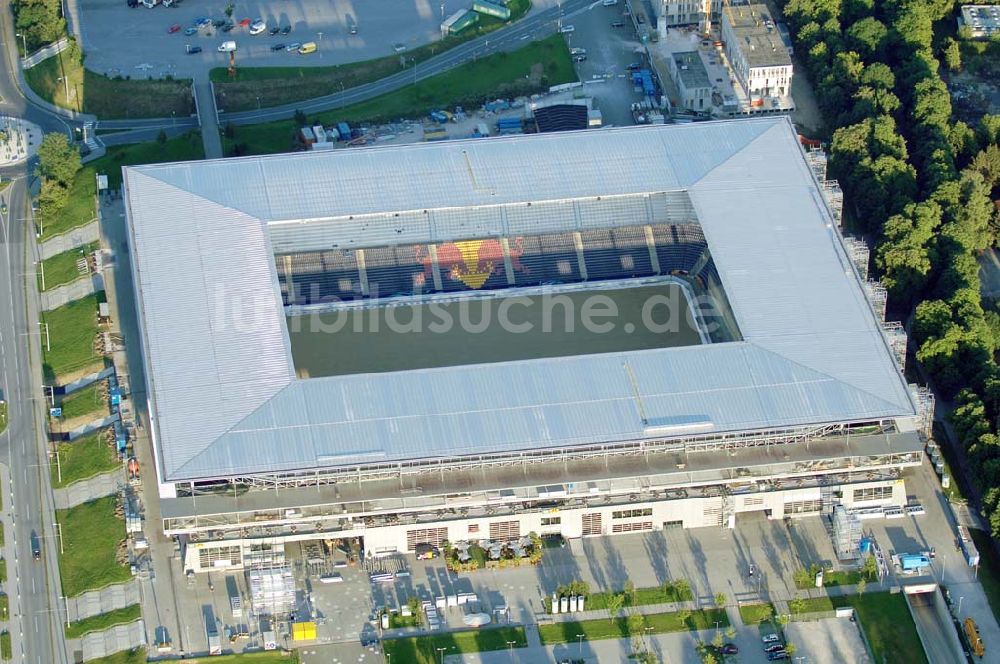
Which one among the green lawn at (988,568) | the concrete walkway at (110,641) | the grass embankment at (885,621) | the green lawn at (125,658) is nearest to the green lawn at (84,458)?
the concrete walkway at (110,641)

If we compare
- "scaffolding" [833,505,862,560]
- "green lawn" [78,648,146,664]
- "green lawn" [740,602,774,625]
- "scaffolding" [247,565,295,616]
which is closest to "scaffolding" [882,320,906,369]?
"scaffolding" [833,505,862,560]

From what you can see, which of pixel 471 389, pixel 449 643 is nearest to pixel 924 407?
pixel 471 389

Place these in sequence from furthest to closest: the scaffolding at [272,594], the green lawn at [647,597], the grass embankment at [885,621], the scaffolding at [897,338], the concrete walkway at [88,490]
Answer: the scaffolding at [897,338], the concrete walkway at [88,490], the green lawn at [647,597], the scaffolding at [272,594], the grass embankment at [885,621]

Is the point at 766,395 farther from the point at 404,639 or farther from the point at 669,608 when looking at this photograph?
the point at 404,639

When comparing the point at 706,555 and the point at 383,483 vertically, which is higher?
the point at 383,483

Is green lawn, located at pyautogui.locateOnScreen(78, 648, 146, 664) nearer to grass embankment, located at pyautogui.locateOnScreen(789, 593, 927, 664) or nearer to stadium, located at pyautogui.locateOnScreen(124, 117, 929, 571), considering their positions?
stadium, located at pyautogui.locateOnScreen(124, 117, 929, 571)

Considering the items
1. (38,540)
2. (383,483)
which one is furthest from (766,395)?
(38,540)

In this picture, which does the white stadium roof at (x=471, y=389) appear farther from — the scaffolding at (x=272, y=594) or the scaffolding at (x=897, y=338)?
the scaffolding at (x=272, y=594)
